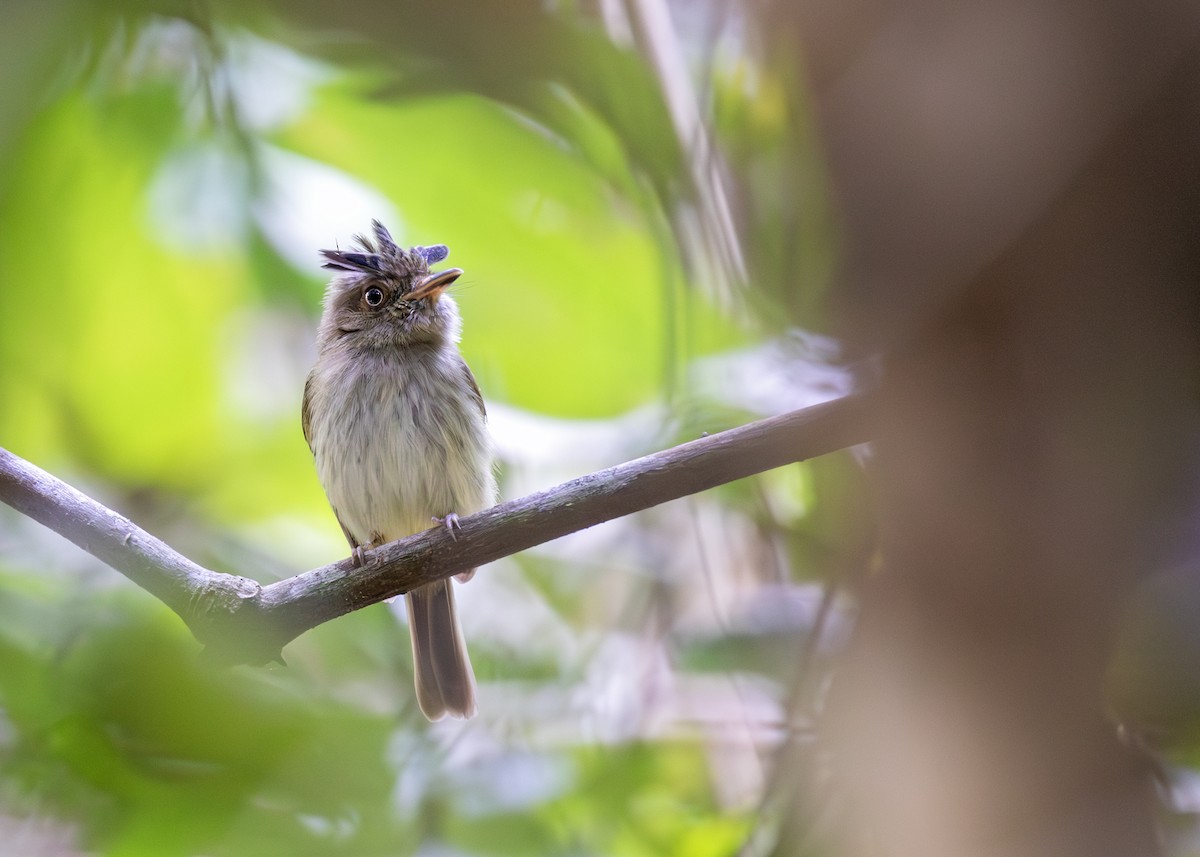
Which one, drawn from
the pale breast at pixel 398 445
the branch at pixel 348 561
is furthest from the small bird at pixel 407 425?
the branch at pixel 348 561

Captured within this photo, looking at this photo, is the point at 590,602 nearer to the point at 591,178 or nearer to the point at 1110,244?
the point at 591,178

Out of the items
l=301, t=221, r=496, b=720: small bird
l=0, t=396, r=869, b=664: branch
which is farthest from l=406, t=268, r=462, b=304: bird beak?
l=0, t=396, r=869, b=664: branch

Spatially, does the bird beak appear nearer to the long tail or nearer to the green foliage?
the green foliage

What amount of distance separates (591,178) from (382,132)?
74 cm

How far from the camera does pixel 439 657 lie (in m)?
3.39

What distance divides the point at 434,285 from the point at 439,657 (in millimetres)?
1275

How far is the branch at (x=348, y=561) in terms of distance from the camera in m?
1.76

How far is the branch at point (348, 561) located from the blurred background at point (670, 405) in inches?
9.9

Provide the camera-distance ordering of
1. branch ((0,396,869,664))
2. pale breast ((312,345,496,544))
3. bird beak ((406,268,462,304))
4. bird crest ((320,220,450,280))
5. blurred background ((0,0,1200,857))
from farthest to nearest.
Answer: bird crest ((320,220,450,280)) → pale breast ((312,345,496,544)) → bird beak ((406,268,462,304)) → branch ((0,396,869,664)) → blurred background ((0,0,1200,857))

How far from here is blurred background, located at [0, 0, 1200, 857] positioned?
33.4 inches

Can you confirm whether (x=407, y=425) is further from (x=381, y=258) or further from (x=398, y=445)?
(x=381, y=258)

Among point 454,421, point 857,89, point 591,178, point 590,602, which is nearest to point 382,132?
point 591,178

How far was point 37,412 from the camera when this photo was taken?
9.78 feet

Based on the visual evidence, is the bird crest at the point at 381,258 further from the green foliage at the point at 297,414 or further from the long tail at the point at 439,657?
the long tail at the point at 439,657
